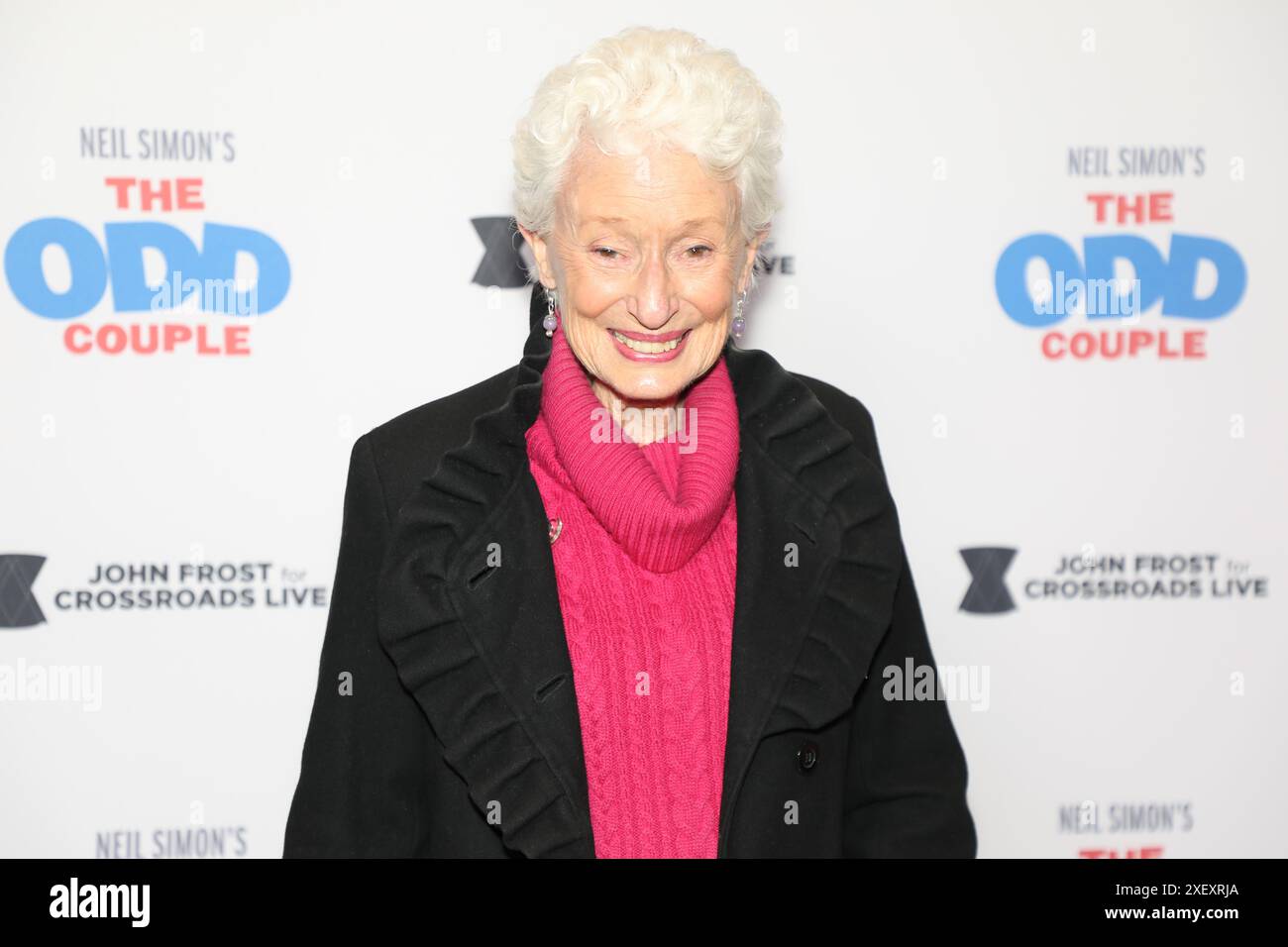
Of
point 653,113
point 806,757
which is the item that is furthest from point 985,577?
point 653,113

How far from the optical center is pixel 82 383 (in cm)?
242

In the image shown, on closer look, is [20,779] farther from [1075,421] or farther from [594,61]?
[1075,421]

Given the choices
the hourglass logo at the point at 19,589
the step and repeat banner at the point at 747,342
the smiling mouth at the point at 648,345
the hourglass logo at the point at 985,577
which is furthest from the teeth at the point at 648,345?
the hourglass logo at the point at 19,589

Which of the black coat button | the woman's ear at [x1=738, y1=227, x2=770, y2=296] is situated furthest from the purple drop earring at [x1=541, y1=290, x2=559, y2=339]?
the black coat button

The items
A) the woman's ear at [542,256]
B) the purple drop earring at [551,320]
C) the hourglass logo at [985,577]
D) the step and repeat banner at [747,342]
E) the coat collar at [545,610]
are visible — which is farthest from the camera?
the hourglass logo at [985,577]

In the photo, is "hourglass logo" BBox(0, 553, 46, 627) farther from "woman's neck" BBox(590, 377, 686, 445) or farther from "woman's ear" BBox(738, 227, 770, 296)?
"woman's ear" BBox(738, 227, 770, 296)

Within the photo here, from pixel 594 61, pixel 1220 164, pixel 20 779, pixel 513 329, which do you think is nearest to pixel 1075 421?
pixel 1220 164

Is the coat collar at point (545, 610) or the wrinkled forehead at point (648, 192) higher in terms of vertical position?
the wrinkled forehead at point (648, 192)

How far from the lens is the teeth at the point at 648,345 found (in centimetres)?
171

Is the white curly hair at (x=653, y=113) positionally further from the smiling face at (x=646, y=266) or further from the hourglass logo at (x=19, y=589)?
the hourglass logo at (x=19, y=589)

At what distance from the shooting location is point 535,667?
64.8 inches

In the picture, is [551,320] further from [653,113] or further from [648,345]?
[653,113]

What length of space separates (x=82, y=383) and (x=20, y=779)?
79cm

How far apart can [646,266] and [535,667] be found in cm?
55
